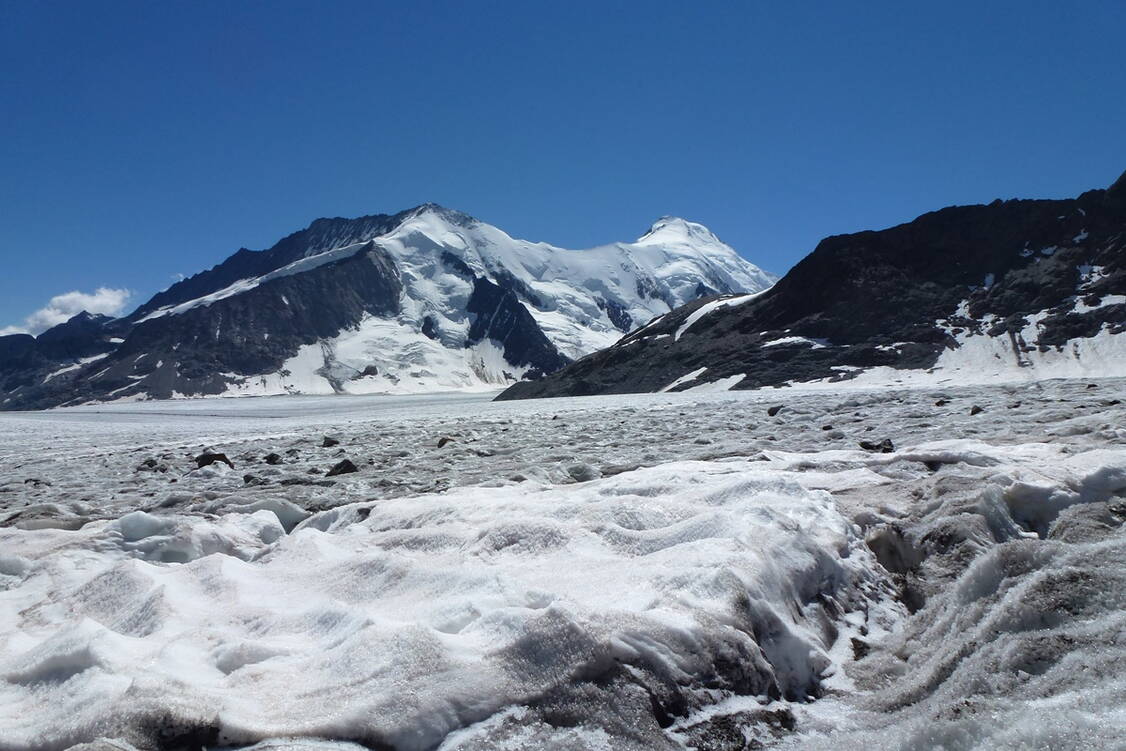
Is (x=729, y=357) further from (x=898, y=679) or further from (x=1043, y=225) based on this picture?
(x=898, y=679)

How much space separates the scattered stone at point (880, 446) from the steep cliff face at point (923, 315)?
150ft

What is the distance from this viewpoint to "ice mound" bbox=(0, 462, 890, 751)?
2.91 m

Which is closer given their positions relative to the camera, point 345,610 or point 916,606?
point 345,610

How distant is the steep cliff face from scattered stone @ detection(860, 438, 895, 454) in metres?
45.8

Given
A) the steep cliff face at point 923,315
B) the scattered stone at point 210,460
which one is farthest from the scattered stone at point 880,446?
the steep cliff face at point 923,315

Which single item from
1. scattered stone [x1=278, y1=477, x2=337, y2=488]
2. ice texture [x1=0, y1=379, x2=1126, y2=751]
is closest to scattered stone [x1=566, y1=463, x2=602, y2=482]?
ice texture [x1=0, y1=379, x2=1126, y2=751]

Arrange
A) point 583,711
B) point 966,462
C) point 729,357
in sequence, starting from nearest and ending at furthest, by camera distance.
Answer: point 583,711 < point 966,462 < point 729,357

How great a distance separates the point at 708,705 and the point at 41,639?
12.2 ft

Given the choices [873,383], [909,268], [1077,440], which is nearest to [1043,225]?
[909,268]

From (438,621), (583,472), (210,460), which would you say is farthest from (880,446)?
(210,460)

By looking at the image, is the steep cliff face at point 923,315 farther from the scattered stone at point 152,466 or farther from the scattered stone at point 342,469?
the scattered stone at point 152,466

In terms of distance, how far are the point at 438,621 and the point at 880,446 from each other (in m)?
7.60

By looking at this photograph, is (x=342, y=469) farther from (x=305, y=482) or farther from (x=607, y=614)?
Answer: (x=607, y=614)

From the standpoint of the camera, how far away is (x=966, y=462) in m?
7.10
